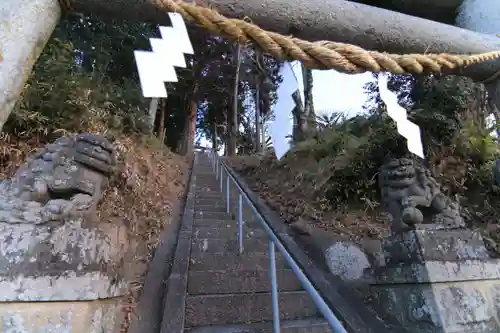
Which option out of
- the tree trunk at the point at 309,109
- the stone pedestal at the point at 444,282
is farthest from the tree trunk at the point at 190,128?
the stone pedestal at the point at 444,282

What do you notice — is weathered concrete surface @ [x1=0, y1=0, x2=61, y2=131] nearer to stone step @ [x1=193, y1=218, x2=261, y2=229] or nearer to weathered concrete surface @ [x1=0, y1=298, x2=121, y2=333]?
weathered concrete surface @ [x1=0, y1=298, x2=121, y2=333]

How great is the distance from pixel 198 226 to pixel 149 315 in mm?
1584

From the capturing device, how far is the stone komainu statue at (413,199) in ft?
6.56

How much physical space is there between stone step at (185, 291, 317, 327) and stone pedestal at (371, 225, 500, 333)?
778mm

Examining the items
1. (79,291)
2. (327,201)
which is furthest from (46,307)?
(327,201)

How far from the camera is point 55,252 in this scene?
168 centimetres

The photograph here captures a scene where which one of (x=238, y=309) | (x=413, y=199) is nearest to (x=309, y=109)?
(x=413, y=199)

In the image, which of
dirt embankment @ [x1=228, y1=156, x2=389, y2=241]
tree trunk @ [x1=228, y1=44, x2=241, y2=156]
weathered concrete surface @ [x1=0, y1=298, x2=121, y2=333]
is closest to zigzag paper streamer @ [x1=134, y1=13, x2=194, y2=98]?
weathered concrete surface @ [x1=0, y1=298, x2=121, y2=333]

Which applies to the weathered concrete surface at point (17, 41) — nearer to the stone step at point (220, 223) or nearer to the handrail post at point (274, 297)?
the handrail post at point (274, 297)

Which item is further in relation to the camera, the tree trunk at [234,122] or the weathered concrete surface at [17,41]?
the tree trunk at [234,122]

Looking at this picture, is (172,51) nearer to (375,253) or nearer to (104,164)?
(104,164)

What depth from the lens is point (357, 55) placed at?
2.20ft

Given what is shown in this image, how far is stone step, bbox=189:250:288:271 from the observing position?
2.80 m

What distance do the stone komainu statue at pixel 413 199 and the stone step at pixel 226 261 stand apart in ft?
4.37
